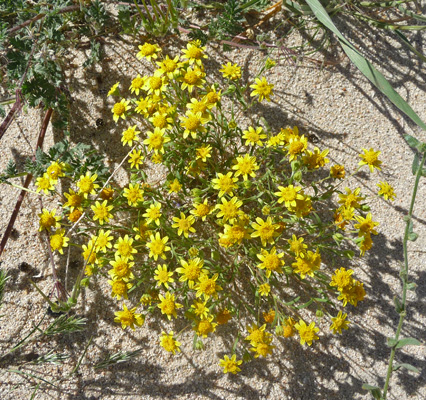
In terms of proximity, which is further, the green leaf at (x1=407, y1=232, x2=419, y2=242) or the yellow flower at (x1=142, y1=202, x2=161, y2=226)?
the yellow flower at (x1=142, y1=202, x2=161, y2=226)

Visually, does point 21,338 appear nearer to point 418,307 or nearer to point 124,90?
point 124,90

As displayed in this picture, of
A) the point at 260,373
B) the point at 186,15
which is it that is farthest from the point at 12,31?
the point at 260,373

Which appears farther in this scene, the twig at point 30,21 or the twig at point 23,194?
the twig at point 23,194

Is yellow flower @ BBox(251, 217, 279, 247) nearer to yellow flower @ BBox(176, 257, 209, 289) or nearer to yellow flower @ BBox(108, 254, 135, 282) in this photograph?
yellow flower @ BBox(176, 257, 209, 289)

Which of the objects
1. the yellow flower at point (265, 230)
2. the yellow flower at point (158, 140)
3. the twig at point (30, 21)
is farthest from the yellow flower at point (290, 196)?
the twig at point (30, 21)

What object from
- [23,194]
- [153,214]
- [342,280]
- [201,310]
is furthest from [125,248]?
[342,280]

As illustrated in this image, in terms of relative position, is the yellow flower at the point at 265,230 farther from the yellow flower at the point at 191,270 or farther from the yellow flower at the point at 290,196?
the yellow flower at the point at 191,270

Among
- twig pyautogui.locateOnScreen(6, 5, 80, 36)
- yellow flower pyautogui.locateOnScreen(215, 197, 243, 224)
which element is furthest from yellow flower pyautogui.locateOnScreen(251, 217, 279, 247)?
twig pyautogui.locateOnScreen(6, 5, 80, 36)

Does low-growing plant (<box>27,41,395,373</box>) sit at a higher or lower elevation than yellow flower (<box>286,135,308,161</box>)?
lower

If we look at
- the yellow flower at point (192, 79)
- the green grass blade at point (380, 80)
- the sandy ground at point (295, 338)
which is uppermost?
the green grass blade at point (380, 80)
